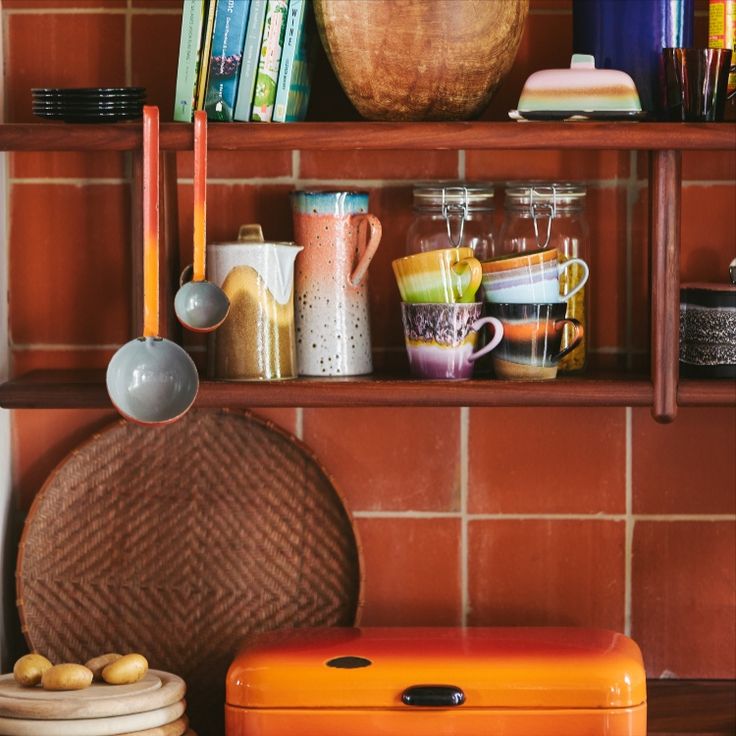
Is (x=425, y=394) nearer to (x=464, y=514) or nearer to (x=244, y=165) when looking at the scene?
(x=464, y=514)

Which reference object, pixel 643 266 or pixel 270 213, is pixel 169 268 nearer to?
pixel 270 213

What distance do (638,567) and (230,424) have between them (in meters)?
0.57

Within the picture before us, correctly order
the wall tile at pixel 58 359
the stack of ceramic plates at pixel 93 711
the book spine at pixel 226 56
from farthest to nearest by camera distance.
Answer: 1. the wall tile at pixel 58 359
2. the book spine at pixel 226 56
3. the stack of ceramic plates at pixel 93 711

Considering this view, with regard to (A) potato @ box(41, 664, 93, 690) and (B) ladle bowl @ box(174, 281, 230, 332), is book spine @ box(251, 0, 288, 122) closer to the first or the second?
(B) ladle bowl @ box(174, 281, 230, 332)

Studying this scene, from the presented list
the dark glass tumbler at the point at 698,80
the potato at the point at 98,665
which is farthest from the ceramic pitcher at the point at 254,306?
the dark glass tumbler at the point at 698,80

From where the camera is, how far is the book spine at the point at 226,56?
1.30 meters

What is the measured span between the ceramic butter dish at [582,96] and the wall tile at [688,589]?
56 cm

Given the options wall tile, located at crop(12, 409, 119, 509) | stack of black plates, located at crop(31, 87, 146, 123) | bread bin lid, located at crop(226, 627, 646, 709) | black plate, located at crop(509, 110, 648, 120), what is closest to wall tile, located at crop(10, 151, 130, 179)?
stack of black plates, located at crop(31, 87, 146, 123)

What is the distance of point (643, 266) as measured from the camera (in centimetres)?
150

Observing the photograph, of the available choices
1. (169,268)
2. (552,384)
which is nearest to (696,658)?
(552,384)

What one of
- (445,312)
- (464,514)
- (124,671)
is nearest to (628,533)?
(464,514)

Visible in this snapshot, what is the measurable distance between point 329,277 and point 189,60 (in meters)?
0.29

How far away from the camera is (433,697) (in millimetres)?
1239

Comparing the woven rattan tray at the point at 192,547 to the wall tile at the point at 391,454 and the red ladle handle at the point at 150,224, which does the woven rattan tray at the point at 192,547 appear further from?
the red ladle handle at the point at 150,224
